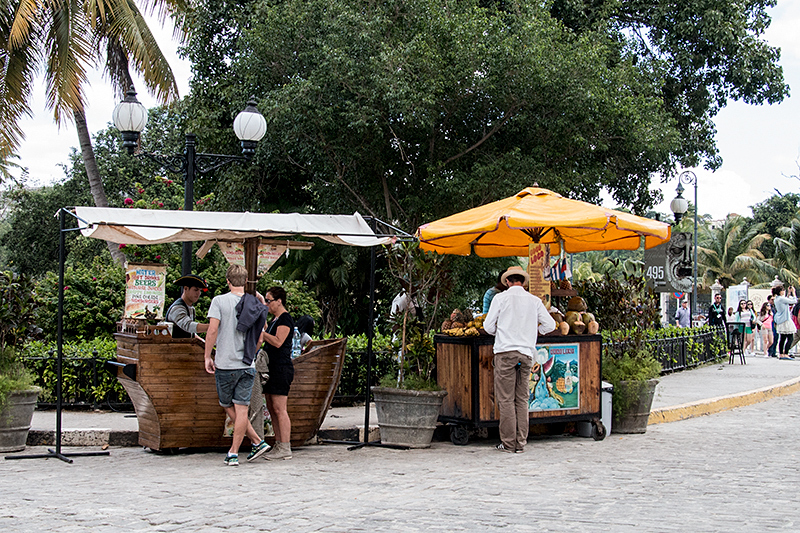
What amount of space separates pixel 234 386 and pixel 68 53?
1571 centimetres

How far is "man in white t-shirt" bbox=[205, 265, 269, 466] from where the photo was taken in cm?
790

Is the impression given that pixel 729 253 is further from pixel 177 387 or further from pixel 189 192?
pixel 177 387

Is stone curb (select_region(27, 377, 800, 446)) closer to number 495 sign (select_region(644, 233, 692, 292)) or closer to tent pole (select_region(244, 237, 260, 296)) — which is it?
tent pole (select_region(244, 237, 260, 296))

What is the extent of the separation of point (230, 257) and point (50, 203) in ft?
102

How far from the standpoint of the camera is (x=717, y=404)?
1309 centimetres

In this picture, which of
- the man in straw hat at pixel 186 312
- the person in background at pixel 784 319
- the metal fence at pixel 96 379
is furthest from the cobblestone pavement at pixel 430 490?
the person in background at pixel 784 319

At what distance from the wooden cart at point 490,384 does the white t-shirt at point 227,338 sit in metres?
2.69

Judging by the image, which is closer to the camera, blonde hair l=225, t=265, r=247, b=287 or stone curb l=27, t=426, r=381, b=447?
blonde hair l=225, t=265, r=247, b=287

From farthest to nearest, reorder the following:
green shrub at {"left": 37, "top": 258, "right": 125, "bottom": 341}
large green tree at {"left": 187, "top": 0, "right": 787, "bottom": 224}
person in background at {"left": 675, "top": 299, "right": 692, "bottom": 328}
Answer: person in background at {"left": 675, "top": 299, "right": 692, "bottom": 328} < large green tree at {"left": 187, "top": 0, "right": 787, "bottom": 224} < green shrub at {"left": 37, "top": 258, "right": 125, "bottom": 341}

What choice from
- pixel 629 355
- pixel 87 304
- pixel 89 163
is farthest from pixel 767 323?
pixel 89 163

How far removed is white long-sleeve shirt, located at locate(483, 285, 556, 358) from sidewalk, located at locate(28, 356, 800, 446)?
81.7 inches

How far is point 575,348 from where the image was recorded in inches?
391

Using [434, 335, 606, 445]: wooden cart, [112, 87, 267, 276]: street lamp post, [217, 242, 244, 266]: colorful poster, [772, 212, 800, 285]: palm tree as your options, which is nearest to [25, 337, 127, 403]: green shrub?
[112, 87, 267, 276]: street lamp post

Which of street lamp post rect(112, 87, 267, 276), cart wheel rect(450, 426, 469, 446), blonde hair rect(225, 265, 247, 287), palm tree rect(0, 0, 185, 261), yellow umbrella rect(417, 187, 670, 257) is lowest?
cart wheel rect(450, 426, 469, 446)
